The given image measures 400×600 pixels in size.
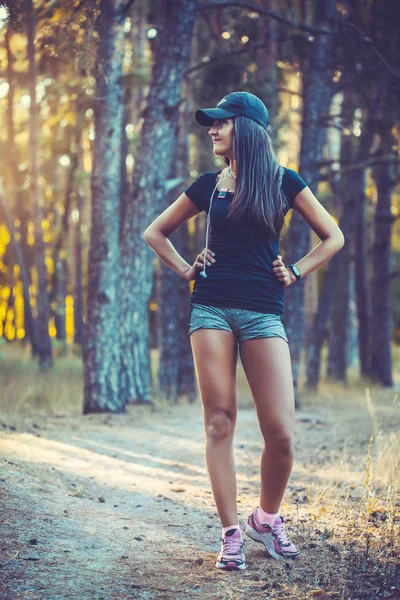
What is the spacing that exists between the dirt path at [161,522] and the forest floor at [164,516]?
11mm

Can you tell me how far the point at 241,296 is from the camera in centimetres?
404

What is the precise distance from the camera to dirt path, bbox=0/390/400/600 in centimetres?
389

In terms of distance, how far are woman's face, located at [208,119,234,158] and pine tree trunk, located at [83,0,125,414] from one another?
641 cm

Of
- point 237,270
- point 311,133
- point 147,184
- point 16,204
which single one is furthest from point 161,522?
point 16,204

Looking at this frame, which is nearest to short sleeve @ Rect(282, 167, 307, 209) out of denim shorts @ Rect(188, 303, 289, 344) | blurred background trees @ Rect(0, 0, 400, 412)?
denim shorts @ Rect(188, 303, 289, 344)

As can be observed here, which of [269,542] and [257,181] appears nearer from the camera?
[257,181]

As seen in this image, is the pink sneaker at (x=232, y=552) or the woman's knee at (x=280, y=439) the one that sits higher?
the woman's knee at (x=280, y=439)

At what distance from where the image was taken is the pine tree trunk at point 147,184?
10875mm

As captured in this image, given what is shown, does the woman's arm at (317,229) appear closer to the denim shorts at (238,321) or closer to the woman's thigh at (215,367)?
the denim shorts at (238,321)

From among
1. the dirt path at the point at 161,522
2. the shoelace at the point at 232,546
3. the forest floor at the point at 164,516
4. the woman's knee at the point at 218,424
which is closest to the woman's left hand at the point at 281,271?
the woman's knee at the point at 218,424

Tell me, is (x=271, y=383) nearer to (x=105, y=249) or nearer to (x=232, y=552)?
(x=232, y=552)

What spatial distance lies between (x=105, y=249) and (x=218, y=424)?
671 centimetres

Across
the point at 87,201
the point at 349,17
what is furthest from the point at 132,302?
the point at 87,201

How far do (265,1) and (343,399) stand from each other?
7525 mm
